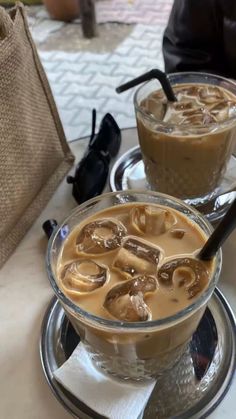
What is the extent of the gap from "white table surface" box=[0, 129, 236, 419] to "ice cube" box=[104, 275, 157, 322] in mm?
157

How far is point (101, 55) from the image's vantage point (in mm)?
2514

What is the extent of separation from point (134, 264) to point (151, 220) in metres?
0.07

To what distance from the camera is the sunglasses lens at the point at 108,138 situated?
3.22 ft

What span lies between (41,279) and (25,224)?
111 mm

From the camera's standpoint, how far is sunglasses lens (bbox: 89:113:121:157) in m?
0.98

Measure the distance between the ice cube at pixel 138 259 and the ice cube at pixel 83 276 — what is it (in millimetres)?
22

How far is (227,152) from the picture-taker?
0.90m

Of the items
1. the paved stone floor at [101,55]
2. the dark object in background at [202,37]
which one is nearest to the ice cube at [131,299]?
the dark object in background at [202,37]

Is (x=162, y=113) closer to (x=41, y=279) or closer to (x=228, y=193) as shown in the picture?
(x=228, y=193)

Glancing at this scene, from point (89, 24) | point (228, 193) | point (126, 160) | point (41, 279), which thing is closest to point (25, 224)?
point (41, 279)

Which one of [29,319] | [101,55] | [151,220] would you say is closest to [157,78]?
[151,220]

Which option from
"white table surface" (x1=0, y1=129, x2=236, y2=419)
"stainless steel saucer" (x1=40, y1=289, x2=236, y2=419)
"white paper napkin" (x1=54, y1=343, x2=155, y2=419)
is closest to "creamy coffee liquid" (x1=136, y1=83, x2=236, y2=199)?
"white table surface" (x1=0, y1=129, x2=236, y2=419)

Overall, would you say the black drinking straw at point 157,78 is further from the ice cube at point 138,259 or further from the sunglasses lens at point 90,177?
the ice cube at point 138,259

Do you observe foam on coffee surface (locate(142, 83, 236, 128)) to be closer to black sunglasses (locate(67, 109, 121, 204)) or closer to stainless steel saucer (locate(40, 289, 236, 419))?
black sunglasses (locate(67, 109, 121, 204))
